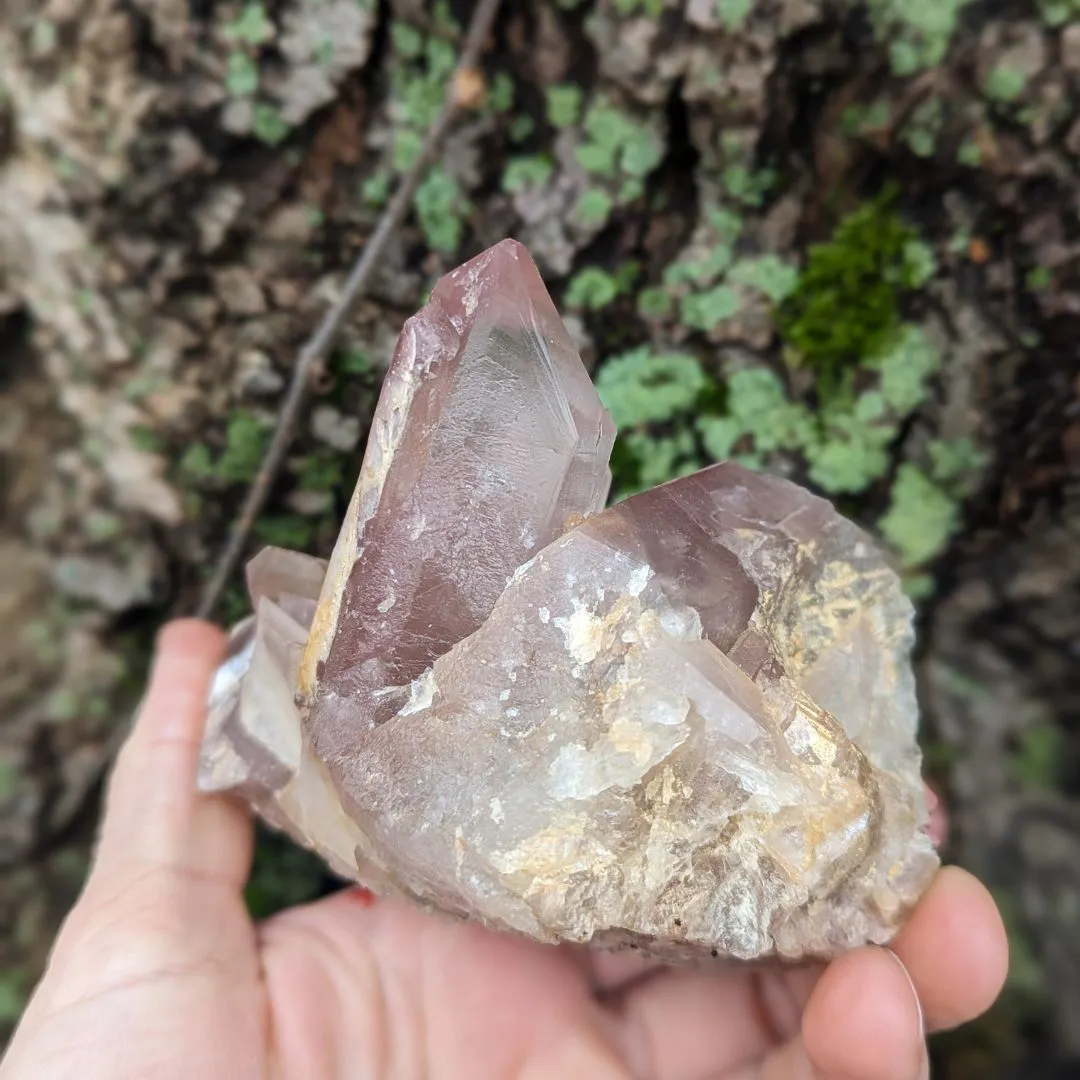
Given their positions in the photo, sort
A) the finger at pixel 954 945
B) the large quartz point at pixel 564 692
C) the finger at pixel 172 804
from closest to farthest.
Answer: the large quartz point at pixel 564 692, the finger at pixel 954 945, the finger at pixel 172 804

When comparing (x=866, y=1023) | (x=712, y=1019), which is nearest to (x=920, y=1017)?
(x=866, y=1023)

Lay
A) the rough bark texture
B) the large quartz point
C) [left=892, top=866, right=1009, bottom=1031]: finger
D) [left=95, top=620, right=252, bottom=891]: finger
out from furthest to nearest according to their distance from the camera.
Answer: the rough bark texture, [left=95, top=620, right=252, bottom=891]: finger, [left=892, top=866, right=1009, bottom=1031]: finger, the large quartz point

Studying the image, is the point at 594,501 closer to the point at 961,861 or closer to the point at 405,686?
the point at 405,686

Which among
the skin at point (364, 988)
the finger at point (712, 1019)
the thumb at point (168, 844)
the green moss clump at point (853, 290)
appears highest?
the green moss clump at point (853, 290)

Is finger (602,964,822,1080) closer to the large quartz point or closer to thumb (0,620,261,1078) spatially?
the large quartz point

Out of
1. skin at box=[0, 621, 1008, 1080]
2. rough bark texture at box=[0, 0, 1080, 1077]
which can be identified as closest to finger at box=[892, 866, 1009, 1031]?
skin at box=[0, 621, 1008, 1080]

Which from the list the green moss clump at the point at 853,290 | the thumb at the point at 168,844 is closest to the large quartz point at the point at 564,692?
the thumb at the point at 168,844

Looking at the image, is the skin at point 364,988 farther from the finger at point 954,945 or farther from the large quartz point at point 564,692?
the large quartz point at point 564,692
